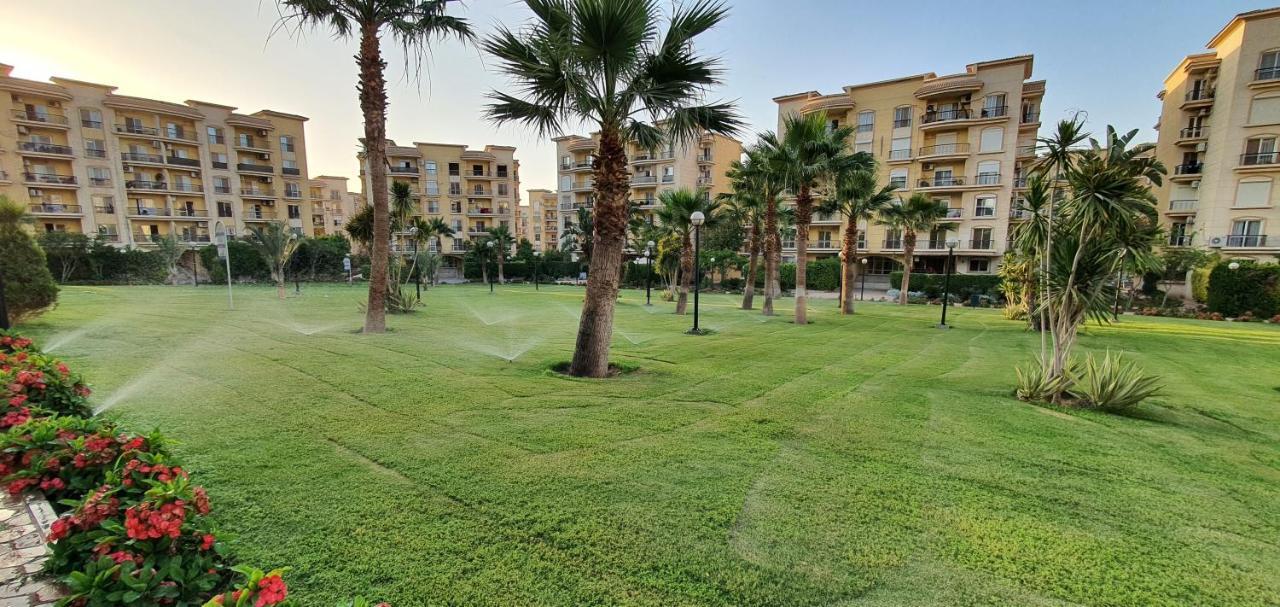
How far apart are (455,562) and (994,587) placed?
3007mm

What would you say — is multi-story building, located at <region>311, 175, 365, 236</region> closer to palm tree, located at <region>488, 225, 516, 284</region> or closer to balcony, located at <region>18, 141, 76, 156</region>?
balcony, located at <region>18, 141, 76, 156</region>

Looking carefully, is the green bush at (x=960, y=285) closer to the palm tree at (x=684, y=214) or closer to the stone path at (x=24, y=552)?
the palm tree at (x=684, y=214)

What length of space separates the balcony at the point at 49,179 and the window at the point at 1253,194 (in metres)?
82.7

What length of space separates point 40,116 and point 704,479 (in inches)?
2378

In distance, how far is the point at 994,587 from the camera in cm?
266

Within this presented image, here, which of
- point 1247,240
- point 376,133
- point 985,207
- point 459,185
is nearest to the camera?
point 376,133

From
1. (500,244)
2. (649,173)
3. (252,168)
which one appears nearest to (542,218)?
(649,173)

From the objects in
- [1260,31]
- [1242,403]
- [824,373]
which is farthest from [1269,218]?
[824,373]

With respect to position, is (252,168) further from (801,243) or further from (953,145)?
(953,145)

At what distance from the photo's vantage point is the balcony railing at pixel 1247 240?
95.3ft

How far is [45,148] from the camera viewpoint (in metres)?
37.6

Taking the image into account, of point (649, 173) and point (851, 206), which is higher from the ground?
point (649, 173)

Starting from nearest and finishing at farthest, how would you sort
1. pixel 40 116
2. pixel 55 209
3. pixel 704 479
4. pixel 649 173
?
pixel 704 479
pixel 40 116
pixel 55 209
pixel 649 173

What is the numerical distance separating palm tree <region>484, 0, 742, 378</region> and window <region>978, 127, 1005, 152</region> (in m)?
38.0
